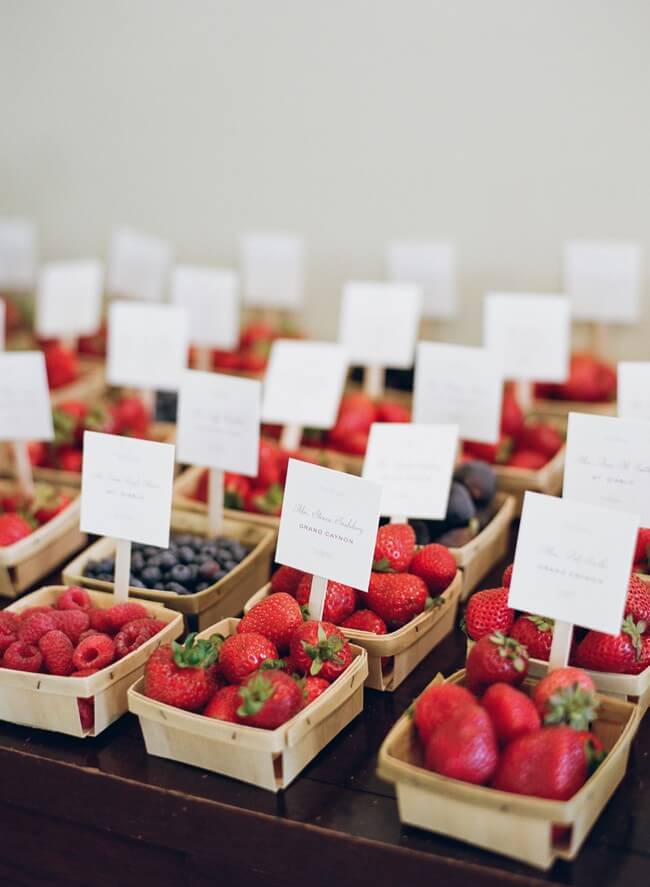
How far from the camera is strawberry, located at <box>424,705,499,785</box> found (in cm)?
147

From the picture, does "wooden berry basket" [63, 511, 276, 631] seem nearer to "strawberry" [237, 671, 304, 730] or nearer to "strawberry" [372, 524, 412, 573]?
"strawberry" [372, 524, 412, 573]

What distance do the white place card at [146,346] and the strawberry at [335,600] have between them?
116 cm

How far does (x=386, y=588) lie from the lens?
1935mm

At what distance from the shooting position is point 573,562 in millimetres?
1629

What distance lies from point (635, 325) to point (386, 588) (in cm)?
177

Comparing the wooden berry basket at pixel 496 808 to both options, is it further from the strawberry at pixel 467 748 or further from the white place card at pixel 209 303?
the white place card at pixel 209 303

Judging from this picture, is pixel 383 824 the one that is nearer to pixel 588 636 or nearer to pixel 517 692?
pixel 517 692

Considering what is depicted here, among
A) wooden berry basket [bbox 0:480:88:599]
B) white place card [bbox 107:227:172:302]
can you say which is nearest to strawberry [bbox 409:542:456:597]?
wooden berry basket [bbox 0:480:88:599]

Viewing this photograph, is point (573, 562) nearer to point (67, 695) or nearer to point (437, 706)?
point (437, 706)

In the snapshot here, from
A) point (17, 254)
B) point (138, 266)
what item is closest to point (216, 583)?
point (138, 266)

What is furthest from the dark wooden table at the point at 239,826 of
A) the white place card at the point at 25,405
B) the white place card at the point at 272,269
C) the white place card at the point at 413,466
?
the white place card at the point at 272,269

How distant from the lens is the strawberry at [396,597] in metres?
1.92

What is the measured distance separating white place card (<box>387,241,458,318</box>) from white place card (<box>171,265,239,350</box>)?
548 millimetres

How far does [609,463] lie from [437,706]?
24.5 inches
